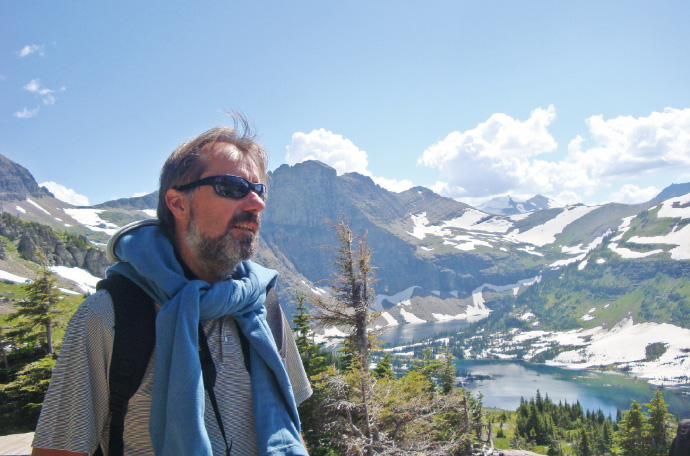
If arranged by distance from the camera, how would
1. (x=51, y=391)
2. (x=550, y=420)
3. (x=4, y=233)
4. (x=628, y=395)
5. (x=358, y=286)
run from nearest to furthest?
(x=51, y=391) < (x=358, y=286) < (x=550, y=420) < (x=4, y=233) < (x=628, y=395)

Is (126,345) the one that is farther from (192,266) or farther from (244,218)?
(244,218)

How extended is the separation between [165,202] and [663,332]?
25583cm

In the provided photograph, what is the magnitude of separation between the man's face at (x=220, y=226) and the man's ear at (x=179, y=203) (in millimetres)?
33

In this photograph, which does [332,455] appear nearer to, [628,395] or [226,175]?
[226,175]

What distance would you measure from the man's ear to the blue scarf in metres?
0.15

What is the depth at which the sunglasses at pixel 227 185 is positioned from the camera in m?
2.32

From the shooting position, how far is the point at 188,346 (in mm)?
1845

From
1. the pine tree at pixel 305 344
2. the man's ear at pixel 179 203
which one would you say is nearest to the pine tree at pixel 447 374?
the pine tree at pixel 305 344

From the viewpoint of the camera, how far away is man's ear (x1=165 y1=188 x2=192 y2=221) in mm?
2328

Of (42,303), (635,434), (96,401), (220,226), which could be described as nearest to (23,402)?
(42,303)

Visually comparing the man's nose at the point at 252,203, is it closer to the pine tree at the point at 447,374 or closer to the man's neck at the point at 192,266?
the man's neck at the point at 192,266

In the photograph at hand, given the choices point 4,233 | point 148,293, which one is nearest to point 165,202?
point 148,293

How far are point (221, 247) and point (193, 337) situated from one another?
54cm

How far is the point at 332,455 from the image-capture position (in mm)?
22594
